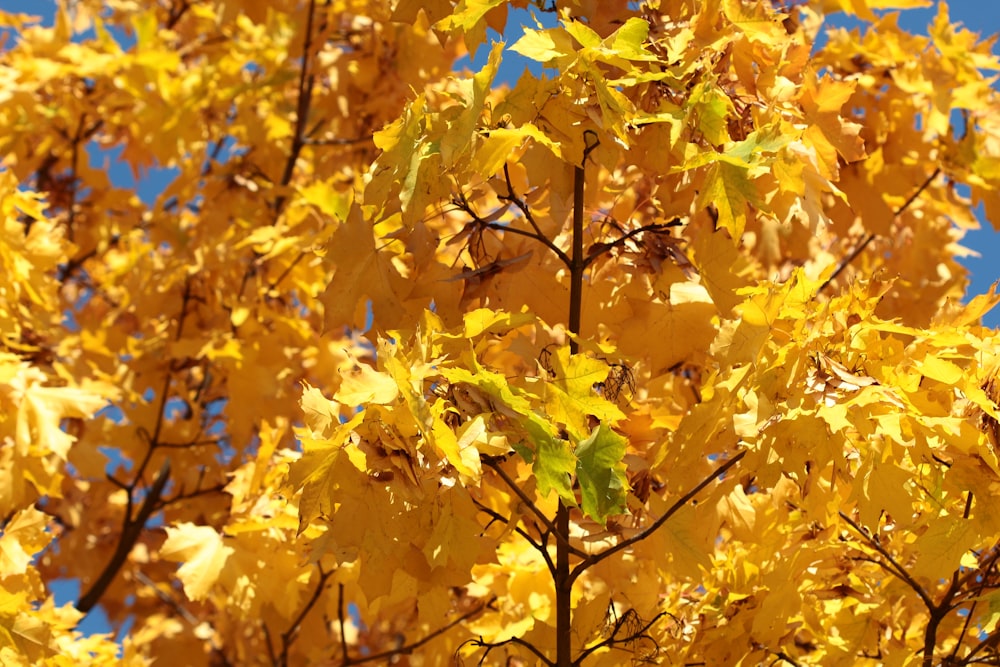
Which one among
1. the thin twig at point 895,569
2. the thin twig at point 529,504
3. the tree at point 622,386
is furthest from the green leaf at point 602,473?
the thin twig at point 895,569

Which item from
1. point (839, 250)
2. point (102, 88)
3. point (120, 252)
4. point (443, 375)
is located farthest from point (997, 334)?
point (120, 252)

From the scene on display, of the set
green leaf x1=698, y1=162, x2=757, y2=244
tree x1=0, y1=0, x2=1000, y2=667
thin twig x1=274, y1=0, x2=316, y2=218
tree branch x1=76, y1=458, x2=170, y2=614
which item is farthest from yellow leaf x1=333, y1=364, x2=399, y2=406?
thin twig x1=274, y1=0, x2=316, y2=218

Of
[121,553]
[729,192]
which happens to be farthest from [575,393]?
[121,553]

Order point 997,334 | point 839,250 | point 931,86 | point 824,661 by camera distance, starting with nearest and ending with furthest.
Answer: point 997,334 < point 824,661 < point 931,86 < point 839,250

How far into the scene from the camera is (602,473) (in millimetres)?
1581

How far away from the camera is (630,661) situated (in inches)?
75.6

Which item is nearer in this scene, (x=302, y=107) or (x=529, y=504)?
(x=529, y=504)

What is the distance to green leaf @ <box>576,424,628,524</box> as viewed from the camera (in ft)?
5.15

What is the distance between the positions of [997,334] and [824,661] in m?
0.71

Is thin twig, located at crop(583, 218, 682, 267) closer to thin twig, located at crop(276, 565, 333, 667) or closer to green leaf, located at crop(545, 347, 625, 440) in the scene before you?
green leaf, located at crop(545, 347, 625, 440)

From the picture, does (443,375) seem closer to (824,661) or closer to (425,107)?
(425,107)

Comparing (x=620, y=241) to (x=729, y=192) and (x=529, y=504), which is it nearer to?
(x=729, y=192)

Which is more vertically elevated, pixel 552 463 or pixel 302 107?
pixel 302 107

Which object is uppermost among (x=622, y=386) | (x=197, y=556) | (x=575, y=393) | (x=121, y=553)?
(x=121, y=553)
